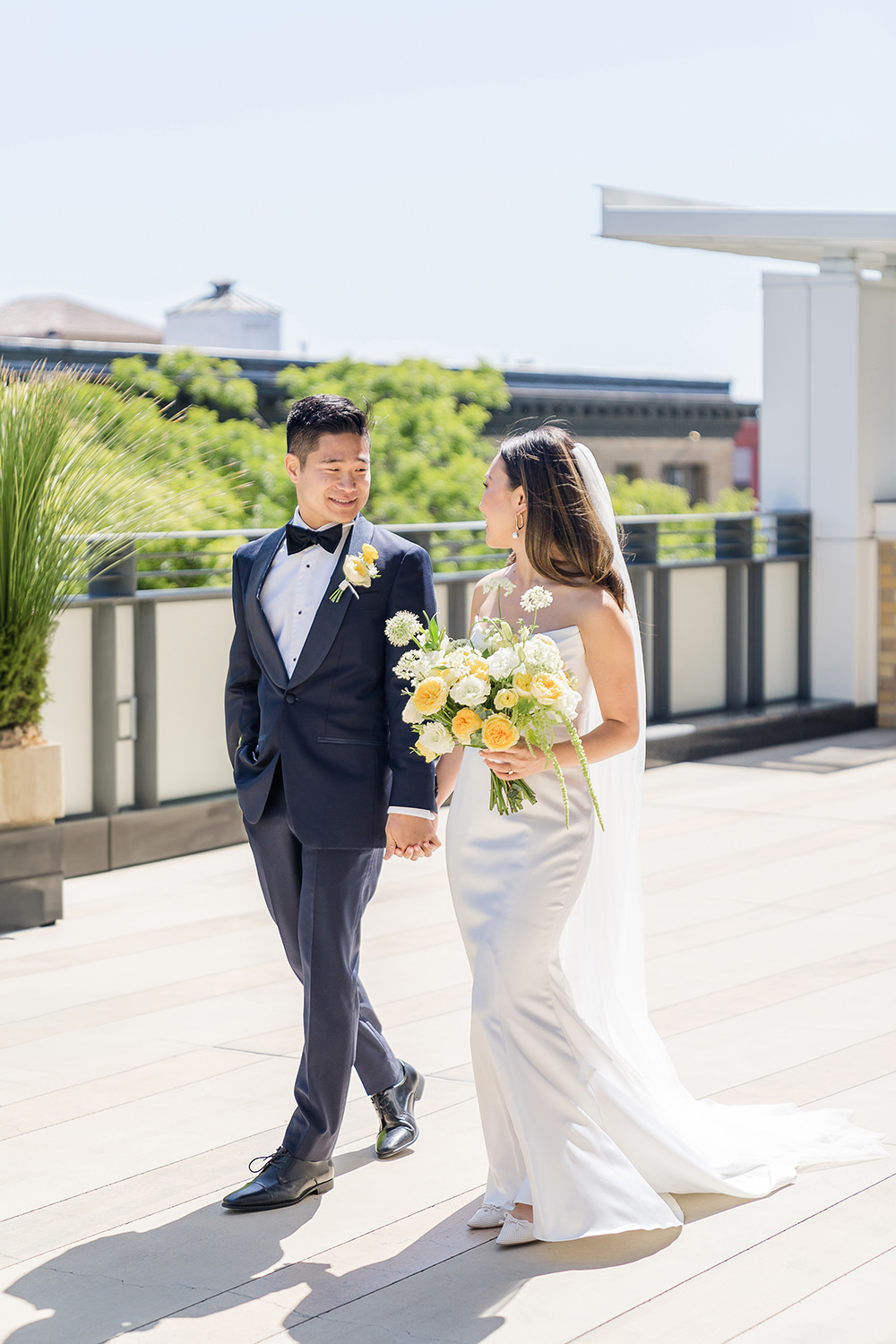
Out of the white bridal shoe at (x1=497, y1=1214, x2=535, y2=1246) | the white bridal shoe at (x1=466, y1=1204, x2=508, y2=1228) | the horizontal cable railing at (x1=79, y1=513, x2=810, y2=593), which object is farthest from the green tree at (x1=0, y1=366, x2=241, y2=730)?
the white bridal shoe at (x1=497, y1=1214, x2=535, y2=1246)

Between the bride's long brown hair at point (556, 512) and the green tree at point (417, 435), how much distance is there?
945 inches

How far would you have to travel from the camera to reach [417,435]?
3088 centimetres

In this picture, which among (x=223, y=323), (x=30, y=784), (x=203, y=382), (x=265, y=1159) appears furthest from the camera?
(x=223, y=323)

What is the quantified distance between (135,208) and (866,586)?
2467 inches

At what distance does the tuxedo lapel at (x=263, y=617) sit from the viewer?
14.1 feet

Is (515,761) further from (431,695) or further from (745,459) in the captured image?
(745,459)

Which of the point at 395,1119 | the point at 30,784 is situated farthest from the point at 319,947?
the point at 30,784

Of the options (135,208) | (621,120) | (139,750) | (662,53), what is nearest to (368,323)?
(135,208)

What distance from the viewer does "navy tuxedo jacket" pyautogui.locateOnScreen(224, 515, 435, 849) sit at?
4.19 metres

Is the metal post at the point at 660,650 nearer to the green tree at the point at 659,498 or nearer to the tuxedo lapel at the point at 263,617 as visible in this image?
the tuxedo lapel at the point at 263,617

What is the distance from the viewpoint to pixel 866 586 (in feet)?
44.0

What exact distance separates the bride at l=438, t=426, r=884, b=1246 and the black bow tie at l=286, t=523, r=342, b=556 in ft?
1.33

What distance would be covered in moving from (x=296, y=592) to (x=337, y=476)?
0.32m

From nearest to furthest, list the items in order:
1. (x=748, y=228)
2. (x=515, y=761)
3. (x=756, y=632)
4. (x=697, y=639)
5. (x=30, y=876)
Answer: (x=515, y=761)
(x=30, y=876)
(x=748, y=228)
(x=697, y=639)
(x=756, y=632)
